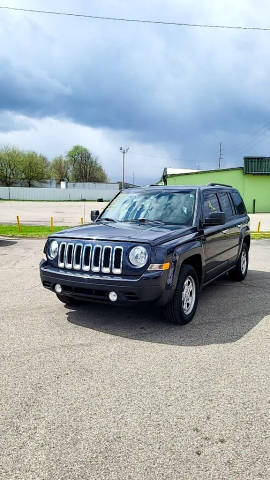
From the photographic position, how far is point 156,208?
564 centimetres

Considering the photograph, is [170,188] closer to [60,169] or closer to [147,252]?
[147,252]

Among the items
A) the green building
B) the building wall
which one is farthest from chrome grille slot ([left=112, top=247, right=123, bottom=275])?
the building wall

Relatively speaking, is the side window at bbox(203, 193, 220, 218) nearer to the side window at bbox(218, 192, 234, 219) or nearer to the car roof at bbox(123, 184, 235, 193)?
the car roof at bbox(123, 184, 235, 193)

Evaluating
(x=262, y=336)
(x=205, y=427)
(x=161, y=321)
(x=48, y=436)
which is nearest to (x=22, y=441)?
(x=48, y=436)

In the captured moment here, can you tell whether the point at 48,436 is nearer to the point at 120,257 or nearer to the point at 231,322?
the point at 120,257

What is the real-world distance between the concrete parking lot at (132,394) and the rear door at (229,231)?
123cm

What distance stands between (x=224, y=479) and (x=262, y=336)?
2533mm

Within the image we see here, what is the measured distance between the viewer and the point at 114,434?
8.54 feet

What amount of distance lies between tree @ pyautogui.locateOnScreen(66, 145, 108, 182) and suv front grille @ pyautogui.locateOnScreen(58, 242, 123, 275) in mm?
85451

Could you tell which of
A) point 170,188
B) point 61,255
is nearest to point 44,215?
point 170,188

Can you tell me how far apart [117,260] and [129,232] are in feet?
1.59

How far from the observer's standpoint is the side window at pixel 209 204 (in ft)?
18.8

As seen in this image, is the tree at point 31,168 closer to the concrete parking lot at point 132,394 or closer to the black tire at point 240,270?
the black tire at point 240,270

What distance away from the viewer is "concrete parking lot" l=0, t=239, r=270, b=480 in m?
2.34
